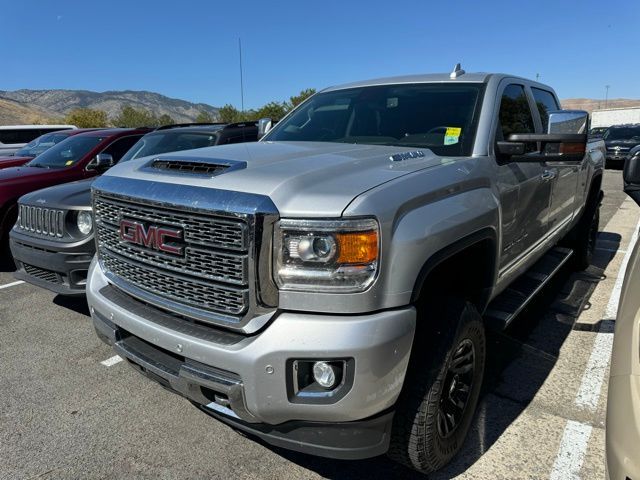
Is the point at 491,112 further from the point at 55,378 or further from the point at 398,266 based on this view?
the point at 55,378

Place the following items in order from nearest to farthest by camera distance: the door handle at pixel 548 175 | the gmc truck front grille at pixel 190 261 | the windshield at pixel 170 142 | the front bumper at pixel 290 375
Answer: the front bumper at pixel 290 375
the gmc truck front grille at pixel 190 261
the door handle at pixel 548 175
the windshield at pixel 170 142

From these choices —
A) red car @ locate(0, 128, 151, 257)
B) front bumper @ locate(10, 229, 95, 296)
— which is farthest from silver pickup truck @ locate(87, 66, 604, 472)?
red car @ locate(0, 128, 151, 257)

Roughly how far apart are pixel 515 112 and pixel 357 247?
2290mm

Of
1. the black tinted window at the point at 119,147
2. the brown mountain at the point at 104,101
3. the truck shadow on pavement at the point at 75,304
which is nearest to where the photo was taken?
the truck shadow on pavement at the point at 75,304

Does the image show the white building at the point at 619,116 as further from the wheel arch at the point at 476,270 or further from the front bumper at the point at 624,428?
the front bumper at the point at 624,428

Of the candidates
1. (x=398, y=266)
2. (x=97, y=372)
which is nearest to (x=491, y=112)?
(x=398, y=266)

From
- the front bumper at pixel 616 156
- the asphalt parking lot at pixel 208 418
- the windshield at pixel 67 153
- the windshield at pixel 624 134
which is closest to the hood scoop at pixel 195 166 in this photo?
the asphalt parking lot at pixel 208 418

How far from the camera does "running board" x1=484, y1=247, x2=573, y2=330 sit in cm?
300

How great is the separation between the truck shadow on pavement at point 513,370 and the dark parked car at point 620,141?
49.9 feet

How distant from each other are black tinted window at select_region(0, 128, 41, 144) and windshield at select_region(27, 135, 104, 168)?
10.3 meters

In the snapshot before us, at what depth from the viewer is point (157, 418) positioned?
119 inches

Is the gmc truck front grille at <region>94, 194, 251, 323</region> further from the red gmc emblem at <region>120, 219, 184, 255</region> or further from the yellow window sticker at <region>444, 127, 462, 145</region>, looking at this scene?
the yellow window sticker at <region>444, 127, 462, 145</region>

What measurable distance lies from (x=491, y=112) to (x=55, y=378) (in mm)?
3461

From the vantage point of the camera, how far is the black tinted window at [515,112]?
131 inches
